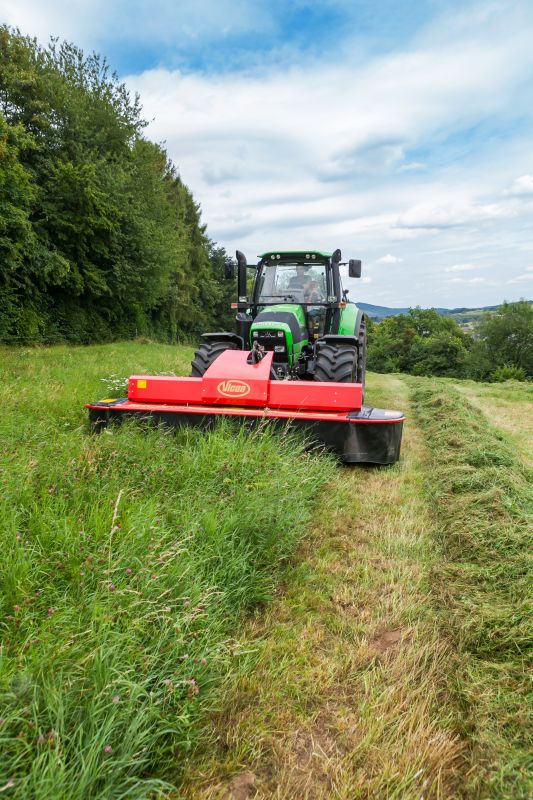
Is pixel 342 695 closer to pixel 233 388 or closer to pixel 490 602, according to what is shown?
pixel 490 602

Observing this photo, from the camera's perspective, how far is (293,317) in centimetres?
605

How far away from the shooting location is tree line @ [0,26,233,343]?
14.7 meters

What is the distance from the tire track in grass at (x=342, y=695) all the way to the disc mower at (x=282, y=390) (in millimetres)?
1567

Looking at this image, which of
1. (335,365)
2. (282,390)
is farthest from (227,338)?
(282,390)

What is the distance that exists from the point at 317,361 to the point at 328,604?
3.37 m

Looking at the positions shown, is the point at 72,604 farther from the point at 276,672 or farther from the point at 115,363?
the point at 115,363

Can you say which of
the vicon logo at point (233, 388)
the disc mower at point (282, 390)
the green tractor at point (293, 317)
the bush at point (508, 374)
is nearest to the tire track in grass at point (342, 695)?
the disc mower at point (282, 390)

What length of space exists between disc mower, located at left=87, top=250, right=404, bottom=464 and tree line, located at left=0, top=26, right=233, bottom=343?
9.72 metres

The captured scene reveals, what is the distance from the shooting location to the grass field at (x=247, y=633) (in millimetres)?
1536

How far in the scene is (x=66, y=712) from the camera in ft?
4.79

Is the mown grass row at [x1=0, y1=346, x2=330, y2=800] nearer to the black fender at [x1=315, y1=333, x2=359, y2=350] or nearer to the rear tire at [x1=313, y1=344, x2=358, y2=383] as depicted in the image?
the rear tire at [x1=313, y1=344, x2=358, y2=383]

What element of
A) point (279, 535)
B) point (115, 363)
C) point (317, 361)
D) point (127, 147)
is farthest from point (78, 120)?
point (279, 535)

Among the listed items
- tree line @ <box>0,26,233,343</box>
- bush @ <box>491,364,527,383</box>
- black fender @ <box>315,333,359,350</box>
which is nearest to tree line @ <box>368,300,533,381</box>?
bush @ <box>491,364,527,383</box>

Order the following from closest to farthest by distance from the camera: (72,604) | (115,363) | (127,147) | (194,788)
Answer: (194,788) → (72,604) → (115,363) → (127,147)
